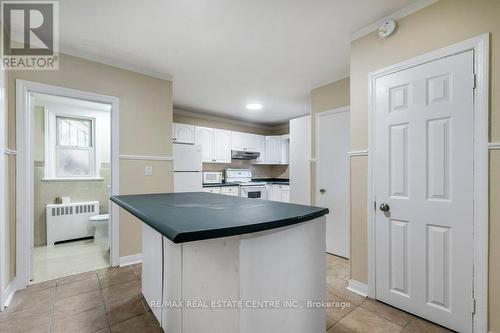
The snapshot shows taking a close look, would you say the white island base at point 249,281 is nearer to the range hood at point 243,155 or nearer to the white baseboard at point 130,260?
the white baseboard at point 130,260

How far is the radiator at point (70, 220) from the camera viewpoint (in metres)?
3.49

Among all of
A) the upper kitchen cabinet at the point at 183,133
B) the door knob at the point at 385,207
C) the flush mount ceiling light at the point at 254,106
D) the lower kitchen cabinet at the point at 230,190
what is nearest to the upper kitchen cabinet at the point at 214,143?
the upper kitchen cabinet at the point at 183,133

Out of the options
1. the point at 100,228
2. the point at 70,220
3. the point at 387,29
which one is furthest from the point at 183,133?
the point at 387,29

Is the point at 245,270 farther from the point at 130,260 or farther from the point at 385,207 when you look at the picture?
the point at 130,260

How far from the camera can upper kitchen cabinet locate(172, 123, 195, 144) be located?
4.43m

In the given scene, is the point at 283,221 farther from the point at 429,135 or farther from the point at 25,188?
the point at 25,188

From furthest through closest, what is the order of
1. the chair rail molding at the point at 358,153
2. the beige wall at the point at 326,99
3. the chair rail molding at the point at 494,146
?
the beige wall at the point at 326,99 → the chair rail molding at the point at 358,153 → the chair rail molding at the point at 494,146

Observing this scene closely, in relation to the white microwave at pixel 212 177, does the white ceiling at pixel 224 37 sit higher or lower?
higher

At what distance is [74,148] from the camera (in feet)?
12.7

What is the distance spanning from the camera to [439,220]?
5.34ft

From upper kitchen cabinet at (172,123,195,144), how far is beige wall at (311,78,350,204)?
244 centimetres

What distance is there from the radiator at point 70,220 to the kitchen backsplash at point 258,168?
2481mm

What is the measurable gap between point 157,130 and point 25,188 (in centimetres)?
141

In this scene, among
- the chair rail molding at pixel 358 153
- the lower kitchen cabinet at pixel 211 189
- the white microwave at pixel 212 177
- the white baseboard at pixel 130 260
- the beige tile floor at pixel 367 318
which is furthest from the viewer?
the white microwave at pixel 212 177
